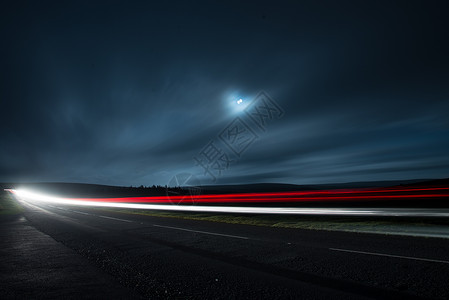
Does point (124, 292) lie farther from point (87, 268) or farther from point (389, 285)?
point (389, 285)

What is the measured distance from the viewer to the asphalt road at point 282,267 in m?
3.91

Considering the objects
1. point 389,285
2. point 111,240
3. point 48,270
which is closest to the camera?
point 389,285

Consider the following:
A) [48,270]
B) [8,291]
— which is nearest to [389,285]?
[8,291]

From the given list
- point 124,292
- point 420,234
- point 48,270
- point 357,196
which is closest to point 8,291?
point 48,270

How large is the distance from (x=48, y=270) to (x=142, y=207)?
2675 centimetres

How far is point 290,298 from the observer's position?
12.0 feet

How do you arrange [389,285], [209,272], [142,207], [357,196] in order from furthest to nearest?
[142,207] < [357,196] < [209,272] < [389,285]

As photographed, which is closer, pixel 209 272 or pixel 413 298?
pixel 413 298

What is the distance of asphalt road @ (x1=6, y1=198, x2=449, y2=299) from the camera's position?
12.8ft

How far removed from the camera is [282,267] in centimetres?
522

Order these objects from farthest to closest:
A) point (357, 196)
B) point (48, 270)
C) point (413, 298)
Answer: point (357, 196), point (48, 270), point (413, 298)

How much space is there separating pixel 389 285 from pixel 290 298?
1776 millimetres

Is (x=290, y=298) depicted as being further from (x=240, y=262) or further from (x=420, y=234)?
(x=420, y=234)

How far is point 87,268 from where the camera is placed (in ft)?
18.4
